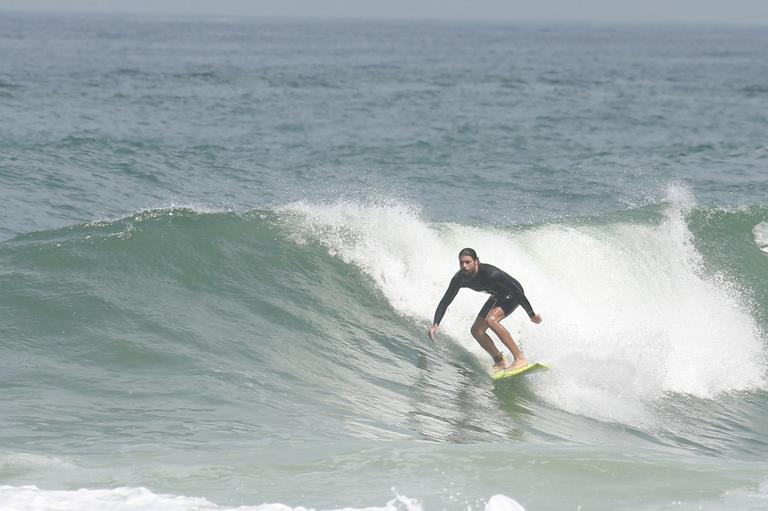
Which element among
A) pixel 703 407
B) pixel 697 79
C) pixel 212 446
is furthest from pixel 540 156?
pixel 697 79

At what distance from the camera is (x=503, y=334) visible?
1115 centimetres

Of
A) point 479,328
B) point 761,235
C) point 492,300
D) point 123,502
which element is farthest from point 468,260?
point 761,235

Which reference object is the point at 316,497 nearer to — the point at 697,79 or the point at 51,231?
the point at 51,231

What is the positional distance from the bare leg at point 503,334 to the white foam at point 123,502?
4.24 metres

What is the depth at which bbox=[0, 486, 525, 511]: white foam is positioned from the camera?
6.55 metres

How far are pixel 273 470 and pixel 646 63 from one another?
2238 inches

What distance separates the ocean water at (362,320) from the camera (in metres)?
7.43

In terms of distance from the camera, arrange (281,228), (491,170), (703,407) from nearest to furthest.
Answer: (703,407), (281,228), (491,170)

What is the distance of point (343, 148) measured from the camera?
26.1m

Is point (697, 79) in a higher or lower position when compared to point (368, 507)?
higher

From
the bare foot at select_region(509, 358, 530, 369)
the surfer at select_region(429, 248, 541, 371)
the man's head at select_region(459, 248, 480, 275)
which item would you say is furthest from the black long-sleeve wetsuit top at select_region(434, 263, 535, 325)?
the bare foot at select_region(509, 358, 530, 369)

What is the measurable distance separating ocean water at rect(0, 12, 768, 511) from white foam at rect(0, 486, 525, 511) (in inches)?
0.9

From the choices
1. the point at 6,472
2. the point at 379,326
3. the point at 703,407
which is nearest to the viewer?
the point at 6,472

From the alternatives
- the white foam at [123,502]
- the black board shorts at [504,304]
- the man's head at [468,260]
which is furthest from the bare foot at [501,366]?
the white foam at [123,502]
